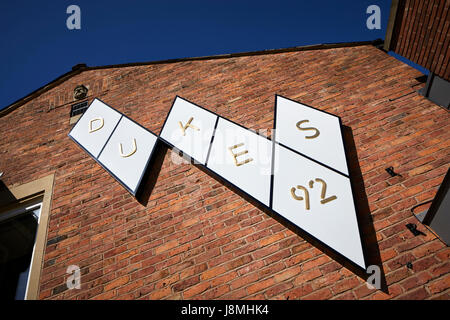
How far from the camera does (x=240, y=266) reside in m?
1.90

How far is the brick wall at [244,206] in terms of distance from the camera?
176 centimetres

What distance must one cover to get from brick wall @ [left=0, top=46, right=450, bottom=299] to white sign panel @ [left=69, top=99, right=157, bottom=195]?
0.13 metres

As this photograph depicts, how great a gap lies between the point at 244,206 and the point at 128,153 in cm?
158

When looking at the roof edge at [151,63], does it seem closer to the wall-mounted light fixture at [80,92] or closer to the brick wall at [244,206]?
the brick wall at [244,206]

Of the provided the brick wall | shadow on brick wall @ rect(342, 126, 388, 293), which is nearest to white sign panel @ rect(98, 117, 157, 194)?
the brick wall

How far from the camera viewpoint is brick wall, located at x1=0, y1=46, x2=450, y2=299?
1.76 metres

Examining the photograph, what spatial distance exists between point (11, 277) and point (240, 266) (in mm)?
2481

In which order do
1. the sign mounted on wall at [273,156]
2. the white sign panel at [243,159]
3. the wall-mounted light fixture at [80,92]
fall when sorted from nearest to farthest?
the sign mounted on wall at [273,156]
the white sign panel at [243,159]
the wall-mounted light fixture at [80,92]

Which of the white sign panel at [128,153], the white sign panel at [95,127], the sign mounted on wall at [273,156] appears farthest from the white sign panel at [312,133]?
the white sign panel at [95,127]

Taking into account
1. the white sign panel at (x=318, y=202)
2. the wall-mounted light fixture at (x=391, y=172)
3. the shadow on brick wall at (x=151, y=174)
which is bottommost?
the shadow on brick wall at (x=151, y=174)

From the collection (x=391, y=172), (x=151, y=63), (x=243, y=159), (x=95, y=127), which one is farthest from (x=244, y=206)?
(x=151, y=63)

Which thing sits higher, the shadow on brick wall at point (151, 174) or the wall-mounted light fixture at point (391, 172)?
the wall-mounted light fixture at point (391, 172)
